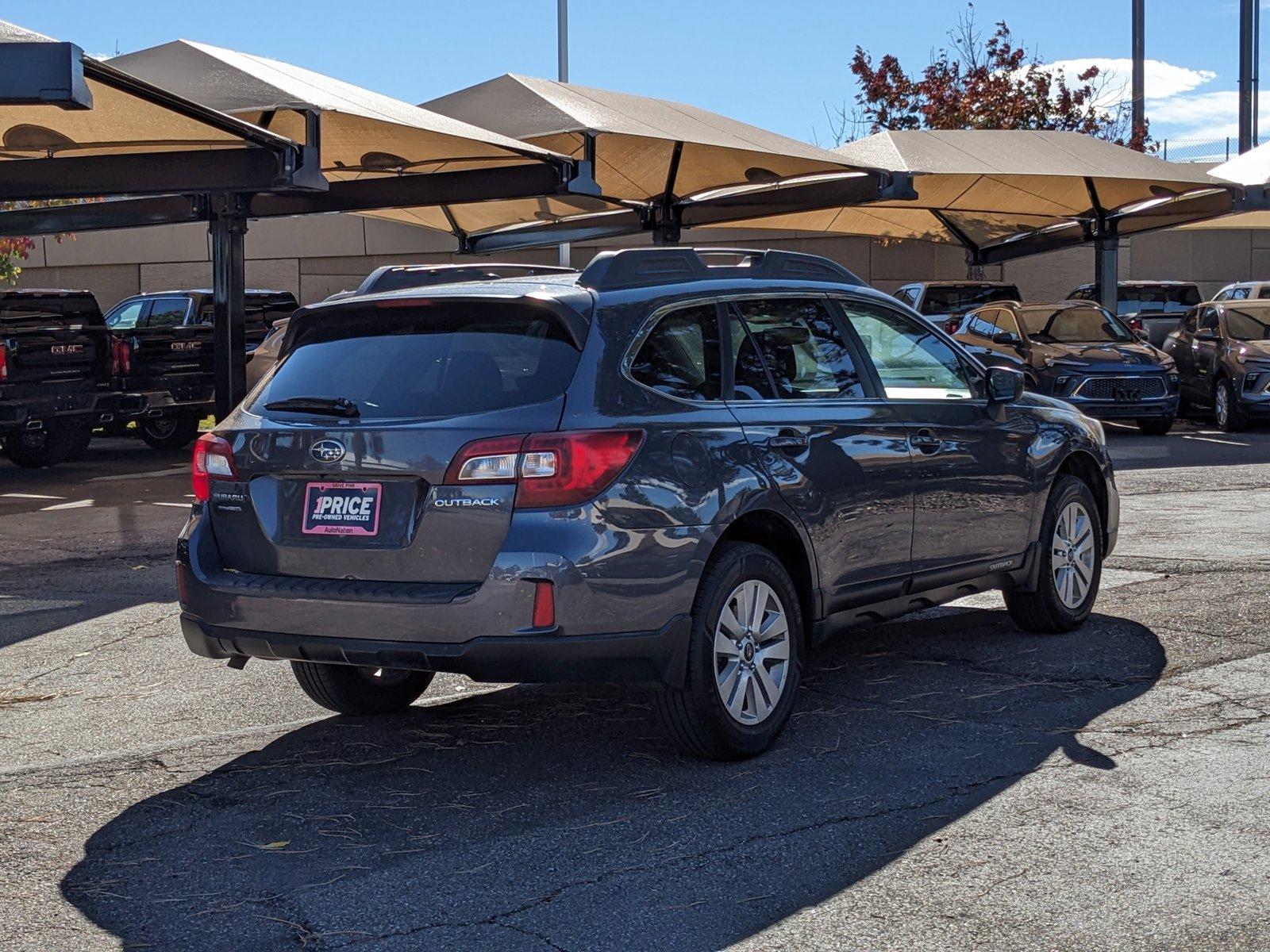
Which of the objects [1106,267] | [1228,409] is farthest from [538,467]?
[1106,267]

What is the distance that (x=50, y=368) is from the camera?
57.2 ft

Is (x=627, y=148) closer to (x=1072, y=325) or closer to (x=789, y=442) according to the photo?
(x=1072, y=325)

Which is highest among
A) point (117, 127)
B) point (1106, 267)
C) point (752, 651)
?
point (117, 127)

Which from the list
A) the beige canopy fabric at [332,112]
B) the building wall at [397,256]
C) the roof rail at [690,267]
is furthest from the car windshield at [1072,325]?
the roof rail at [690,267]

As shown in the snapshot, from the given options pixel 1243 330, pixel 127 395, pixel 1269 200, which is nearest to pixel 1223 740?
pixel 127 395

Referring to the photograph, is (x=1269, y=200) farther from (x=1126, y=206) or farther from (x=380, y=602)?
(x=380, y=602)

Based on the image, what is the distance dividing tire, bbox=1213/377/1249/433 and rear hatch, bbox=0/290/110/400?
45.3 feet

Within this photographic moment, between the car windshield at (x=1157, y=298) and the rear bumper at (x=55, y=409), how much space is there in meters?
17.0

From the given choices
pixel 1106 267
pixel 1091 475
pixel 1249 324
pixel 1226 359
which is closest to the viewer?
pixel 1091 475

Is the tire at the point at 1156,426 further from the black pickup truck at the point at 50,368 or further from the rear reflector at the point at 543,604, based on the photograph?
the rear reflector at the point at 543,604

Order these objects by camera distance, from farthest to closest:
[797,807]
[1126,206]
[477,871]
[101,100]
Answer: [1126,206], [101,100], [797,807], [477,871]

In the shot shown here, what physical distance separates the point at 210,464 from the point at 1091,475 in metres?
4.44

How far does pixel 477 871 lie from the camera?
15.5ft

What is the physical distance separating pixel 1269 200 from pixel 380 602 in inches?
894
